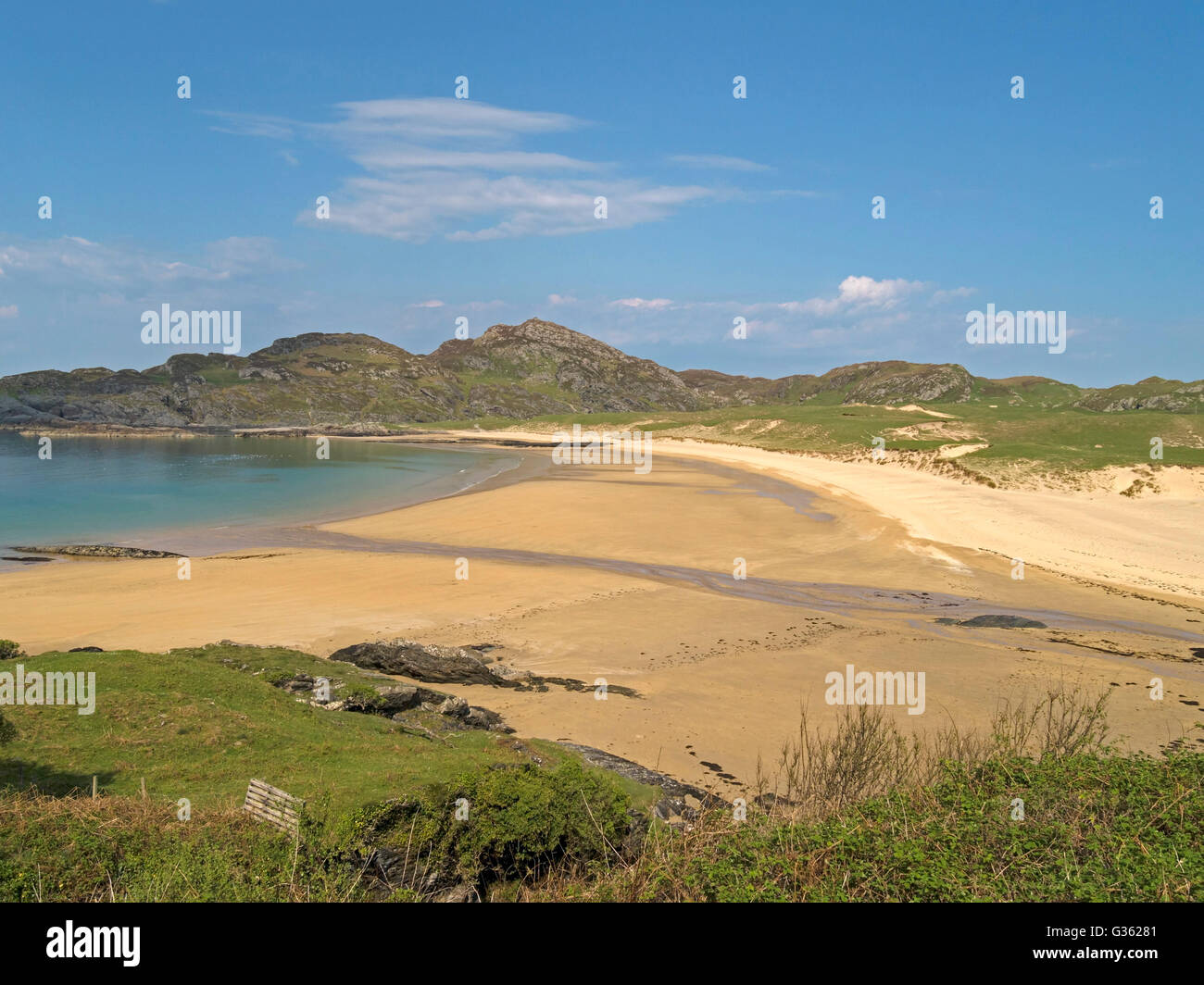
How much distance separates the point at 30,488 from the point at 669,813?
2616 inches

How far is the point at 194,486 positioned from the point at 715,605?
54.1 metres

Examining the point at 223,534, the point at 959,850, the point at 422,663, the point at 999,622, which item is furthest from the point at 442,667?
the point at 223,534

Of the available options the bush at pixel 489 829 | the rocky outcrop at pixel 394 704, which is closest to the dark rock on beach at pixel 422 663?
the rocky outcrop at pixel 394 704

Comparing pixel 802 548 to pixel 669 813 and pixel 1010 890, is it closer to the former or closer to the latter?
pixel 669 813

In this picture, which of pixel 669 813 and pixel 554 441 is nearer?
pixel 669 813

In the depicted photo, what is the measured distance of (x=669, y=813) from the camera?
10.5 m

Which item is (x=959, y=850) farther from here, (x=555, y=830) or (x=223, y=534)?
(x=223, y=534)

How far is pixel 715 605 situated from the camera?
25.0m

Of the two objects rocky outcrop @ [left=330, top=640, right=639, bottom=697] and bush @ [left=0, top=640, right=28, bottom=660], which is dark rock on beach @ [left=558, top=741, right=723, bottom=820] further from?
bush @ [left=0, top=640, right=28, bottom=660]

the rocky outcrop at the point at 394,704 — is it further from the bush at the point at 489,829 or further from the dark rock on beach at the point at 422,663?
the bush at the point at 489,829

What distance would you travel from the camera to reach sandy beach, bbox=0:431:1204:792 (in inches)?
629

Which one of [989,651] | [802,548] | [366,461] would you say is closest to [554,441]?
[366,461]

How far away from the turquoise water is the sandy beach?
25.8 feet

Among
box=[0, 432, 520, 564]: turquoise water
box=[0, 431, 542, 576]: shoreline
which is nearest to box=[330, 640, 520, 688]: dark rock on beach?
box=[0, 431, 542, 576]: shoreline
